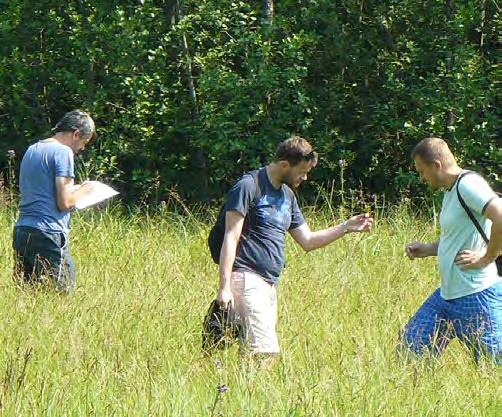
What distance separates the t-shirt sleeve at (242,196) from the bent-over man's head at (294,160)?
0.19 m

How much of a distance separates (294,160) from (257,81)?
20.5ft

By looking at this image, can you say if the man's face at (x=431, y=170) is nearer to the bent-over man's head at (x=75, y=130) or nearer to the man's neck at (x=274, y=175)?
the man's neck at (x=274, y=175)

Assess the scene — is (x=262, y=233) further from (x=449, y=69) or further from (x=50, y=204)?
(x=449, y=69)

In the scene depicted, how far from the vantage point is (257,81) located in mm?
12266

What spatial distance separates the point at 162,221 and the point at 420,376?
5299 mm

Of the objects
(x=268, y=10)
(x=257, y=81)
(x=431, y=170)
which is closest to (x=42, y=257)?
(x=431, y=170)

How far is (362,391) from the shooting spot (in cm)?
537

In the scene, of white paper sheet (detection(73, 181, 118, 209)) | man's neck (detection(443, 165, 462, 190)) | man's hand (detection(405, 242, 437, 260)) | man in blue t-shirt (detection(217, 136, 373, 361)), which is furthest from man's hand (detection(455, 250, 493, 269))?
white paper sheet (detection(73, 181, 118, 209))

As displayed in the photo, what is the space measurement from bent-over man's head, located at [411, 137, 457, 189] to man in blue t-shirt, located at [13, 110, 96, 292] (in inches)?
93.1

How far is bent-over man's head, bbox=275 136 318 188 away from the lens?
612cm

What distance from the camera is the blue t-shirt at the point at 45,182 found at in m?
7.28

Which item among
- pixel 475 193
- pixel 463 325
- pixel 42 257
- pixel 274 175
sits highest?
pixel 274 175

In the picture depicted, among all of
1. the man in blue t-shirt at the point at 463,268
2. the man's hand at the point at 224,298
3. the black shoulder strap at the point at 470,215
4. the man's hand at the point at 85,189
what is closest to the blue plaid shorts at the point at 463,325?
the man in blue t-shirt at the point at 463,268

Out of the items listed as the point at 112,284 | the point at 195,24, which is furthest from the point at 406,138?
the point at 112,284
